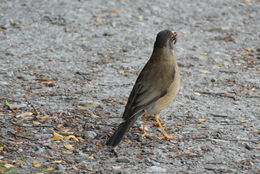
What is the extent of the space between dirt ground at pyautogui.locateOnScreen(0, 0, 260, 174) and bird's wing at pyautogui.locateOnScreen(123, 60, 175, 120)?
1.33 ft

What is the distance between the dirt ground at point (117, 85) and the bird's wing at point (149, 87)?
407 millimetres

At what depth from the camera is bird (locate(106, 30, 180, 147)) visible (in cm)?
550

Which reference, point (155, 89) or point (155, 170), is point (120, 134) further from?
point (155, 89)

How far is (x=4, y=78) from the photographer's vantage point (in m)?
7.52

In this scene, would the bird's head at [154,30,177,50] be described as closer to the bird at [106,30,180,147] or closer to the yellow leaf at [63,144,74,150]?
the bird at [106,30,180,147]

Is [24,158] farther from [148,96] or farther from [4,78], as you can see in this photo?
[4,78]

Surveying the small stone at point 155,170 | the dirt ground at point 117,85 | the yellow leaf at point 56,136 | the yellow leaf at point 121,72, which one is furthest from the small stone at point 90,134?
the yellow leaf at point 121,72

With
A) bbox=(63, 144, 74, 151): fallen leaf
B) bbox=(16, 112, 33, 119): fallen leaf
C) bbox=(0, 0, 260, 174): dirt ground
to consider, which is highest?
bbox=(0, 0, 260, 174): dirt ground

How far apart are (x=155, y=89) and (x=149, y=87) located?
0.07m

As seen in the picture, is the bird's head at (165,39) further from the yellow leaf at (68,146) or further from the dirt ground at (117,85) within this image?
the yellow leaf at (68,146)

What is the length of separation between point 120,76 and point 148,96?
7.53 ft

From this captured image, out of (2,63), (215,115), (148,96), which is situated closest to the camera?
(148,96)

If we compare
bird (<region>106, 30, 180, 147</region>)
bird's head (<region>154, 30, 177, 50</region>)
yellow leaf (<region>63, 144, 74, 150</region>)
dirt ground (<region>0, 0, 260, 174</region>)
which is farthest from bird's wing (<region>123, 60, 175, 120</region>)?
yellow leaf (<region>63, 144, 74, 150</region>)

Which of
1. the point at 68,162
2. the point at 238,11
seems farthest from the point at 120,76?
the point at 238,11
